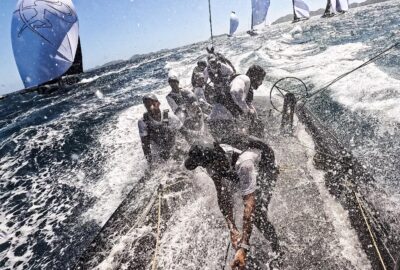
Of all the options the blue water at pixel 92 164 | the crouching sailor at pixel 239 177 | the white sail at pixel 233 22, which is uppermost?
the crouching sailor at pixel 239 177

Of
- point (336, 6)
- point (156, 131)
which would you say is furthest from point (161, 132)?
point (336, 6)

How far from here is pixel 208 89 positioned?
8.14 meters

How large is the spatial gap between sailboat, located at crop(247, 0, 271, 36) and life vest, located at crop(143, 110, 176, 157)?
52616mm

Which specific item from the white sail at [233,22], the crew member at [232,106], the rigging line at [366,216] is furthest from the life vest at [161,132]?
the white sail at [233,22]

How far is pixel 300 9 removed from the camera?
65.1 m

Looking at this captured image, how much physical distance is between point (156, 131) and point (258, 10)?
5293cm

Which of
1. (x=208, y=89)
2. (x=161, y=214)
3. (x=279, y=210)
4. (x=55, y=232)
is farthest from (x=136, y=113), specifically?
(x=279, y=210)

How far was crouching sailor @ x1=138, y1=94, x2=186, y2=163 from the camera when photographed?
5.72 m

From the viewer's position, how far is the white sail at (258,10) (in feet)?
171

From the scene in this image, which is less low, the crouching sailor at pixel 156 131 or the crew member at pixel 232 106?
the crew member at pixel 232 106

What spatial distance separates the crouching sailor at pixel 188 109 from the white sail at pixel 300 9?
64.7 metres

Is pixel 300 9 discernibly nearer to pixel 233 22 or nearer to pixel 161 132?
pixel 233 22

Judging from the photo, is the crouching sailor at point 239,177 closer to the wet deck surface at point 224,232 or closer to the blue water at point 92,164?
the wet deck surface at point 224,232

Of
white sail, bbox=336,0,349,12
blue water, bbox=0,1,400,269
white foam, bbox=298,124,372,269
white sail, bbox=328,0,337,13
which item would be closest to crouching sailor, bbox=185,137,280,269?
white foam, bbox=298,124,372,269
